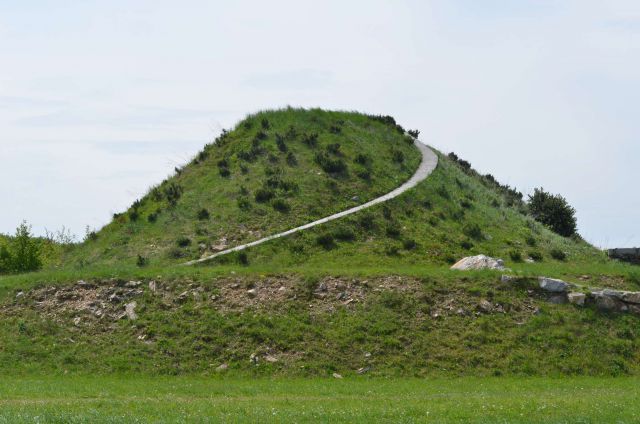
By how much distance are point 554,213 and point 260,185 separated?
79.5ft

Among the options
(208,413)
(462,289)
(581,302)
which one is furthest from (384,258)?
(208,413)

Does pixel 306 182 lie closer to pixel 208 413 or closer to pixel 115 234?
pixel 115 234

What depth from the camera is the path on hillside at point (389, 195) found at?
4572 centimetres

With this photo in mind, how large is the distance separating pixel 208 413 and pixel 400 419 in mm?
4624

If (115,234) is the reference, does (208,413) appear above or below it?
below

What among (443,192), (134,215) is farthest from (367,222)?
(134,215)

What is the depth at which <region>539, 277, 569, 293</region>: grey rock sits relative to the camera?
35.8 metres

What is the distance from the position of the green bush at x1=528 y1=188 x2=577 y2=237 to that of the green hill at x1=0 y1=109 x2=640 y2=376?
10.0 m

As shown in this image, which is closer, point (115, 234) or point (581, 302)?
point (581, 302)

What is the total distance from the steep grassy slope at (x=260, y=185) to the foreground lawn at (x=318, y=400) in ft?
61.9

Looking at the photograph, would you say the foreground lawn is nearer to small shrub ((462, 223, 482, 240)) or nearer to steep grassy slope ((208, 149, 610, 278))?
steep grassy slope ((208, 149, 610, 278))

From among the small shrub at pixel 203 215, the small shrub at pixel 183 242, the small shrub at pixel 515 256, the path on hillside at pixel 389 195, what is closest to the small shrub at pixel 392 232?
the path on hillside at pixel 389 195

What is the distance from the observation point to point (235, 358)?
104 feet

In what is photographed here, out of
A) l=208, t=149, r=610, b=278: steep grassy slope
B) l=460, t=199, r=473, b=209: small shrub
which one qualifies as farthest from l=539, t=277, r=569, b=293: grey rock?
l=460, t=199, r=473, b=209: small shrub
